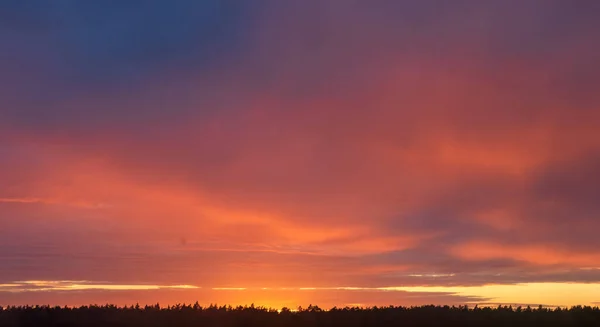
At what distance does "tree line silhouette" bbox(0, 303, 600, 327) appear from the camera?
38250mm

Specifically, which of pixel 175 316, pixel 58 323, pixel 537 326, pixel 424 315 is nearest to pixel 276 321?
pixel 175 316

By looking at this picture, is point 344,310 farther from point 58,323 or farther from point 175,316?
point 58,323

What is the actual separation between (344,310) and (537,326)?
9758 millimetres

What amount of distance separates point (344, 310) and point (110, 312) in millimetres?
11739

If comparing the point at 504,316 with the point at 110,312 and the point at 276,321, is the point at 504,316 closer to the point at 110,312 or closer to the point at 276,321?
the point at 276,321

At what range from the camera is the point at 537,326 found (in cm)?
4025

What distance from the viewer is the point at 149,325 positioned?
38312mm

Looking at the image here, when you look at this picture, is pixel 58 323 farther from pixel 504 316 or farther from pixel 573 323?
pixel 573 323

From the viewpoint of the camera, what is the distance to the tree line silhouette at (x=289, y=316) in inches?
1506

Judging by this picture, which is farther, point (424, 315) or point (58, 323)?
Answer: point (424, 315)

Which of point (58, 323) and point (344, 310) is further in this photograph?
point (344, 310)

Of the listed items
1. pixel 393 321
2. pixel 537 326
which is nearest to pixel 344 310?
pixel 393 321

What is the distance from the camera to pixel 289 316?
4012cm

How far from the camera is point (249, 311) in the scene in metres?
40.0
